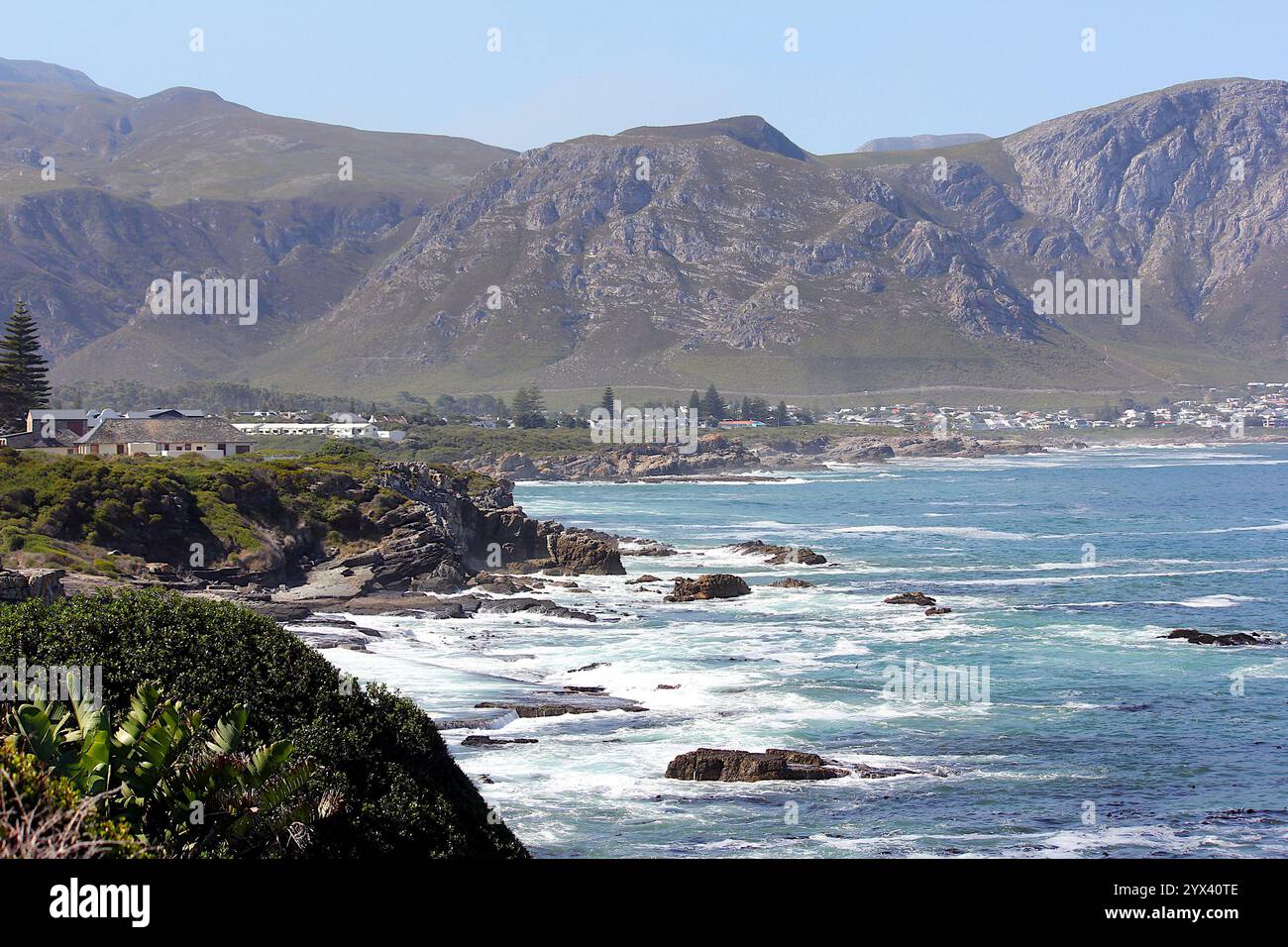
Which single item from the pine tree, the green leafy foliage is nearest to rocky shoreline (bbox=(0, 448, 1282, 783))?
the green leafy foliage

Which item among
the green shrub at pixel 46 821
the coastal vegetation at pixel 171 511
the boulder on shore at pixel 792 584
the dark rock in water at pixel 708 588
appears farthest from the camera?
the boulder on shore at pixel 792 584

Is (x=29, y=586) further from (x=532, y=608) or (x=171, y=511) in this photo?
(x=532, y=608)

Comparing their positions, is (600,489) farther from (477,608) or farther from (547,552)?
(477,608)

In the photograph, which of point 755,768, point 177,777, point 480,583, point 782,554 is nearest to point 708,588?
point 480,583

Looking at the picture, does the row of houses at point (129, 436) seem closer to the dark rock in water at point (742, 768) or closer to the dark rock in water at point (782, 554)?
the dark rock in water at point (782, 554)

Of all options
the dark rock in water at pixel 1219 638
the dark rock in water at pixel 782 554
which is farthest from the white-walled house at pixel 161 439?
the dark rock in water at pixel 1219 638
